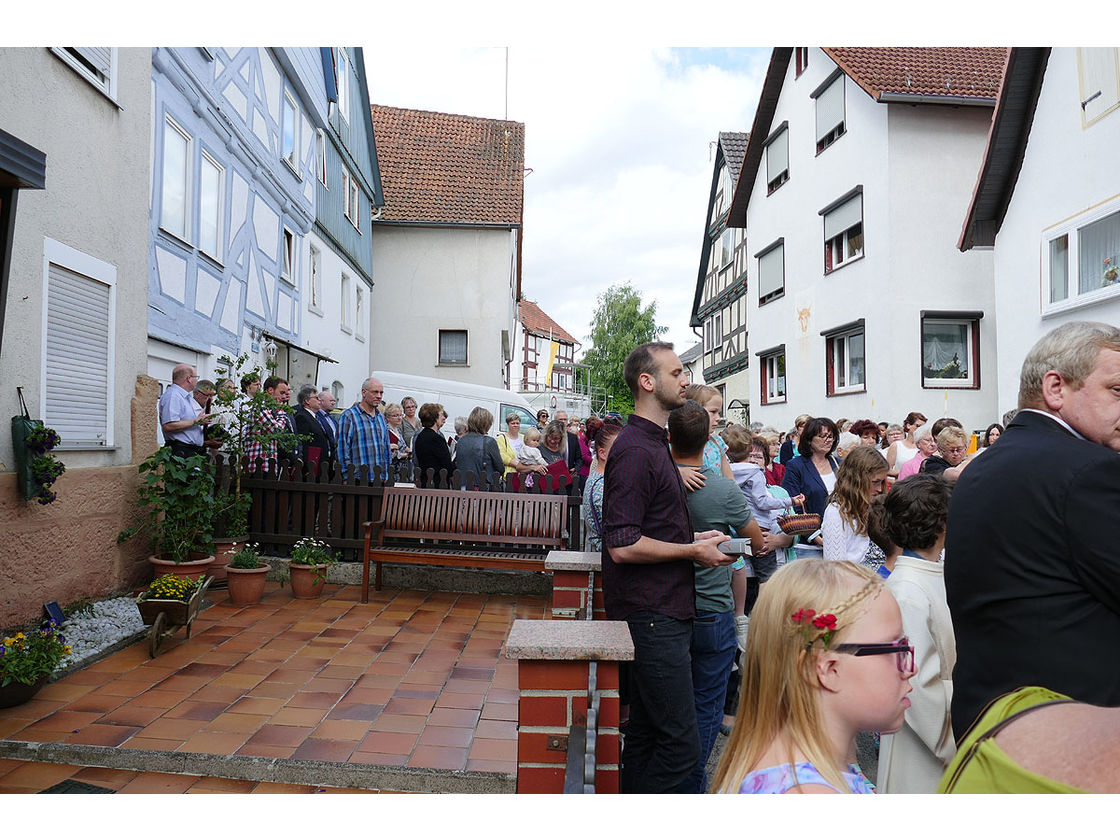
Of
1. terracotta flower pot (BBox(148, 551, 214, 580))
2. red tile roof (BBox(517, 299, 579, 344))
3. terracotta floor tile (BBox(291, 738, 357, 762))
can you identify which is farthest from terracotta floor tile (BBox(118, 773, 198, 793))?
red tile roof (BBox(517, 299, 579, 344))

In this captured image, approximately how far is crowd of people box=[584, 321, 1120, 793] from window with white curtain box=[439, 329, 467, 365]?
20.3m

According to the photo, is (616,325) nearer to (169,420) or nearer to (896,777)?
(169,420)

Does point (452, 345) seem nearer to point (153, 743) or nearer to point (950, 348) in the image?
point (950, 348)

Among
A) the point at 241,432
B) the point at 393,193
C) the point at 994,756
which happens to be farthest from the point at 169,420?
the point at 393,193

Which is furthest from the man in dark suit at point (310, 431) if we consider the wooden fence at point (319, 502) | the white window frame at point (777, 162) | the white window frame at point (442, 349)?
the white window frame at point (777, 162)

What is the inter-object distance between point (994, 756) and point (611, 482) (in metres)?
1.90

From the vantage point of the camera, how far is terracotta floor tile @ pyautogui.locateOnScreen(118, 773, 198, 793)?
326 cm

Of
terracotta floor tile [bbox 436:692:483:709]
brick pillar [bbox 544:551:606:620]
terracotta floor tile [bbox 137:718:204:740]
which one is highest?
brick pillar [bbox 544:551:606:620]

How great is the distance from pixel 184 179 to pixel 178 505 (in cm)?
532

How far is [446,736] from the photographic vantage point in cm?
380

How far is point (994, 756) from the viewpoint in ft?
3.37

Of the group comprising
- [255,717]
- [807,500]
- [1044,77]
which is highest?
[1044,77]

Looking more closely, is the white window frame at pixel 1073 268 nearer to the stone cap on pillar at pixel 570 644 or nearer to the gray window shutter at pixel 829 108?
the gray window shutter at pixel 829 108

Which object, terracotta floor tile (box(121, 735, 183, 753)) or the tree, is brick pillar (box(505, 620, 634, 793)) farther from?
the tree
